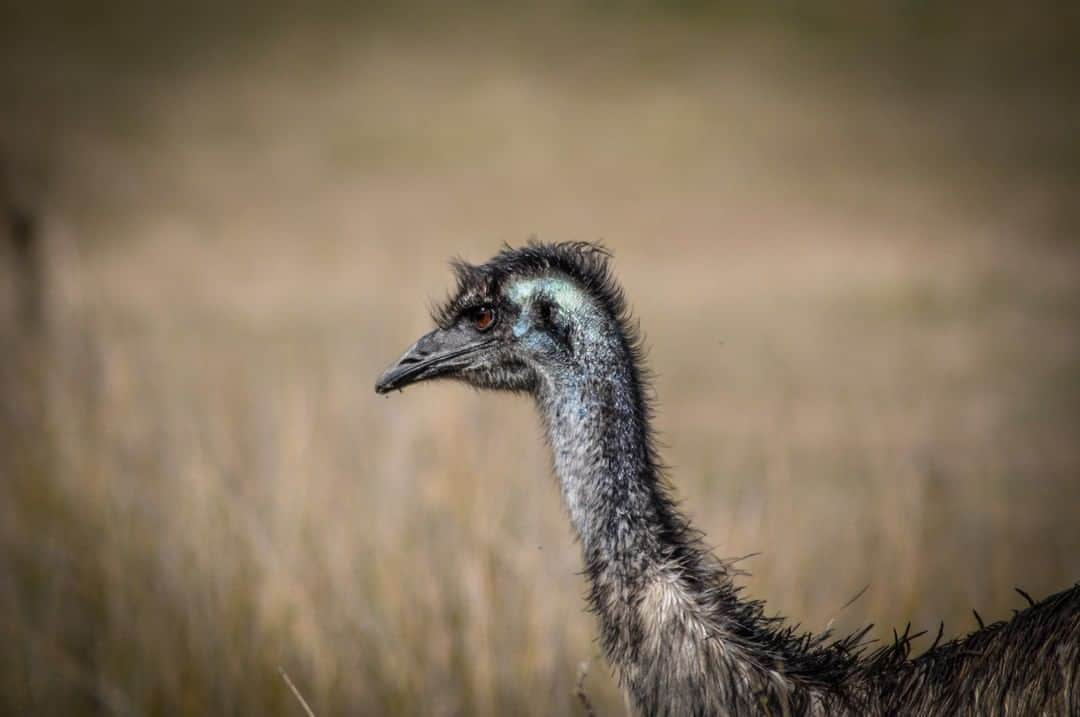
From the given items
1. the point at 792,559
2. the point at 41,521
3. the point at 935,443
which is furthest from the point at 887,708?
the point at 935,443

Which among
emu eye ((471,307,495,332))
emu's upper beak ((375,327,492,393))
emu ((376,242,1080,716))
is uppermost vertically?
emu eye ((471,307,495,332))

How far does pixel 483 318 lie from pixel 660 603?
3.42 ft

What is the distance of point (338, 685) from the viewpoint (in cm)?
597

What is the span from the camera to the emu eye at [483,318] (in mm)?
3674

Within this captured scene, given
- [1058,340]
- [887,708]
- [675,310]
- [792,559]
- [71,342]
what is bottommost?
[887,708]

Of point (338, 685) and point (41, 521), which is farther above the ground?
point (41, 521)

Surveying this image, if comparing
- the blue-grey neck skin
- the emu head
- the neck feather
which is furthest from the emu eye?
the neck feather

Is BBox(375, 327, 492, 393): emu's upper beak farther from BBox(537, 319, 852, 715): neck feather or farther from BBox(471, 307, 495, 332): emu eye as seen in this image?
BBox(537, 319, 852, 715): neck feather

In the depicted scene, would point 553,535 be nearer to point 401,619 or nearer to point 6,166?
point 401,619

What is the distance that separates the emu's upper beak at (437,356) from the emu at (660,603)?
0.07 metres

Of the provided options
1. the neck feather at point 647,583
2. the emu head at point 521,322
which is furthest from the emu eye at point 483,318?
the neck feather at point 647,583

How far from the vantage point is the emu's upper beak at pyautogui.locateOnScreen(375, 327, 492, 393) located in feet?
12.1

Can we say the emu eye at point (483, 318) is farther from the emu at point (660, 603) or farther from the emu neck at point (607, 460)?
the emu neck at point (607, 460)

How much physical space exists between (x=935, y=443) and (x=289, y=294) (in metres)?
19.5
